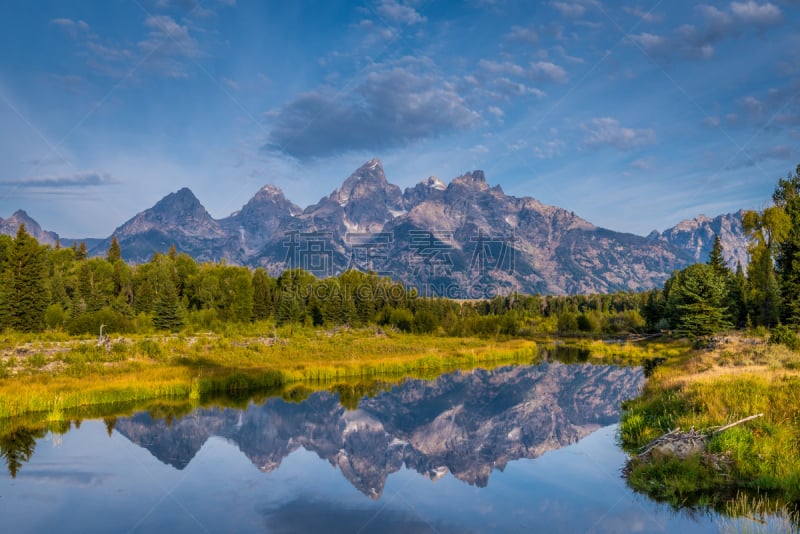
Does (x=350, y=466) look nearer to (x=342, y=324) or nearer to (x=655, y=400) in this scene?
(x=655, y=400)

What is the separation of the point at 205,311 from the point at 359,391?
3000 inches

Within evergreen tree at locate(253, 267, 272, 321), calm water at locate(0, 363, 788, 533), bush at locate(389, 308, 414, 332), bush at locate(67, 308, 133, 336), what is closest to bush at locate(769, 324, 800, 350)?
calm water at locate(0, 363, 788, 533)

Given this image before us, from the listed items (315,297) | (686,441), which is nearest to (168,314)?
(315,297)

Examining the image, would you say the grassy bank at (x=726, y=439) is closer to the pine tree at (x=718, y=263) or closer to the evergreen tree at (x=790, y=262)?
the evergreen tree at (x=790, y=262)

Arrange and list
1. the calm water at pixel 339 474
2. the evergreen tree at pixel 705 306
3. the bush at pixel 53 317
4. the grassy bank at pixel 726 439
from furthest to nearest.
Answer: the bush at pixel 53 317
the evergreen tree at pixel 705 306
the calm water at pixel 339 474
the grassy bank at pixel 726 439

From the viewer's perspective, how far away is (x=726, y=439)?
18062 millimetres

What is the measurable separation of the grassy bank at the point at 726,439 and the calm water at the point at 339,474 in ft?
3.78

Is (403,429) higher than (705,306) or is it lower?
lower

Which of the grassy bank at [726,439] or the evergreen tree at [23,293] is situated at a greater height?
the evergreen tree at [23,293]

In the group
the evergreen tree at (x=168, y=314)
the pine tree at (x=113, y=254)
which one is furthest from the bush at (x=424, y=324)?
the pine tree at (x=113, y=254)

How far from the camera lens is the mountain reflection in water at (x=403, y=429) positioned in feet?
84.8

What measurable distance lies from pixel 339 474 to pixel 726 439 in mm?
16007

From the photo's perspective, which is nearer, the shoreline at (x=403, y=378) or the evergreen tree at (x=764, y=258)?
the shoreline at (x=403, y=378)

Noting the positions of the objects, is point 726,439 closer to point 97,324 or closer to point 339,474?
point 339,474
